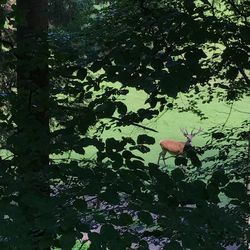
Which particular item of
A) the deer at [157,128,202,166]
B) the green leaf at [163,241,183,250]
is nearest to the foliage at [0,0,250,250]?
Answer: the green leaf at [163,241,183,250]

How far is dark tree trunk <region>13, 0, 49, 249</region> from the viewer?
4.45 ft

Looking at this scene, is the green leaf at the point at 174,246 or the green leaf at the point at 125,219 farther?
the green leaf at the point at 125,219

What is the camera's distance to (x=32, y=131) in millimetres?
2010

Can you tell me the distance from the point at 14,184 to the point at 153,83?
57 centimetres

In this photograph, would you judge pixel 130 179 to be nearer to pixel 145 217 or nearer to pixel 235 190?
pixel 145 217

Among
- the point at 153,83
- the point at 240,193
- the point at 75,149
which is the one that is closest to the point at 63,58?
the point at 75,149

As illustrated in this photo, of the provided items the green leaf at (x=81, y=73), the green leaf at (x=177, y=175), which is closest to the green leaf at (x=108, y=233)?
the green leaf at (x=177, y=175)

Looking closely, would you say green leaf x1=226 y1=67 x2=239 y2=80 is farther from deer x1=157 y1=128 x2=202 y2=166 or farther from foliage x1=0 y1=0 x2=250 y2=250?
deer x1=157 y1=128 x2=202 y2=166

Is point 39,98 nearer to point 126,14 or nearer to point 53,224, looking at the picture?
point 126,14

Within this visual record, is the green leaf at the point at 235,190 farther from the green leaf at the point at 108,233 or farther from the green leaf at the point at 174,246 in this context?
the green leaf at the point at 108,233

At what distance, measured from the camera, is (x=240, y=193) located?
141 cm

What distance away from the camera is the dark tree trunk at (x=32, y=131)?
4.45ft

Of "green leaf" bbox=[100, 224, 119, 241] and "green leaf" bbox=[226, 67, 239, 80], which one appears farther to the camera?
"green leaf" bbox=[226, 67, 239, 80]

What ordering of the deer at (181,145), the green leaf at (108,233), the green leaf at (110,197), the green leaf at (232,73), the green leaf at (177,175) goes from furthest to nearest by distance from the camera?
1. the deer at (181,145)
2. the green leaf at (232,73)
3. the green leaf at (177,175)
4. the green leaf at (110,197)
5. the green leaf at (108,233)
